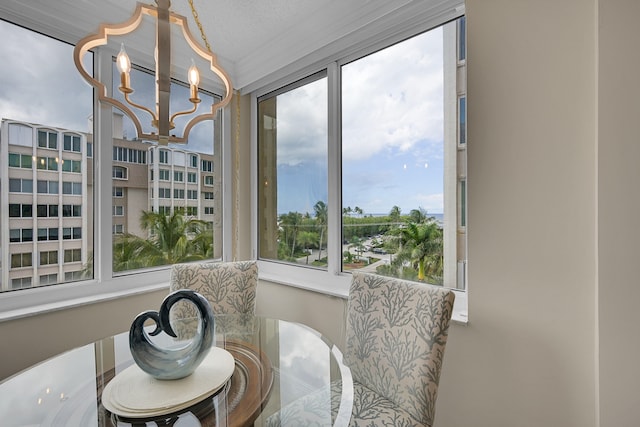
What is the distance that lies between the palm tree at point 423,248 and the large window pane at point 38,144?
1.99m

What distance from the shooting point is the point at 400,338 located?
1203mm

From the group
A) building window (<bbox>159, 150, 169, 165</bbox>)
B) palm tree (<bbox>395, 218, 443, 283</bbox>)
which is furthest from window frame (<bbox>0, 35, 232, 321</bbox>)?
palm tree (<bbox>395, 218, 443, 283</bbox>)

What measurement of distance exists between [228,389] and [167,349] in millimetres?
237

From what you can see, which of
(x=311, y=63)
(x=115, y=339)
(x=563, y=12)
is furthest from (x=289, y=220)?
(x=563, y=12)

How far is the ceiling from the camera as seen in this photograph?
160 centimetres

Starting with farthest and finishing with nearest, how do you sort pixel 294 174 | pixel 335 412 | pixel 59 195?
pixel 294 174, pixel 59 195, pixel 335 412

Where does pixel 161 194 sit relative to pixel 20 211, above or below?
above

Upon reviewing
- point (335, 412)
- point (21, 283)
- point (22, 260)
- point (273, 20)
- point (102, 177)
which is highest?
point (273, 20)

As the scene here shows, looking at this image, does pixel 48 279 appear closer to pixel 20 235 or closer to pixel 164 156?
pixel 20 235

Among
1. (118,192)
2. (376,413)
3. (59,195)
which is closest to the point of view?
(376,413)

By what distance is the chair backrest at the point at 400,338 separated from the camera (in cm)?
110

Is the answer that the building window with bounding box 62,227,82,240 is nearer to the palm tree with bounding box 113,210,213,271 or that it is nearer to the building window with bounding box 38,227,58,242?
the building window with bounding box 38,227,58,242

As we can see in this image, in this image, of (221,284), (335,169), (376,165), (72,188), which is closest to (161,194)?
(72,188)

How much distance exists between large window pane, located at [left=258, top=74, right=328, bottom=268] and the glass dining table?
0.99 metres
